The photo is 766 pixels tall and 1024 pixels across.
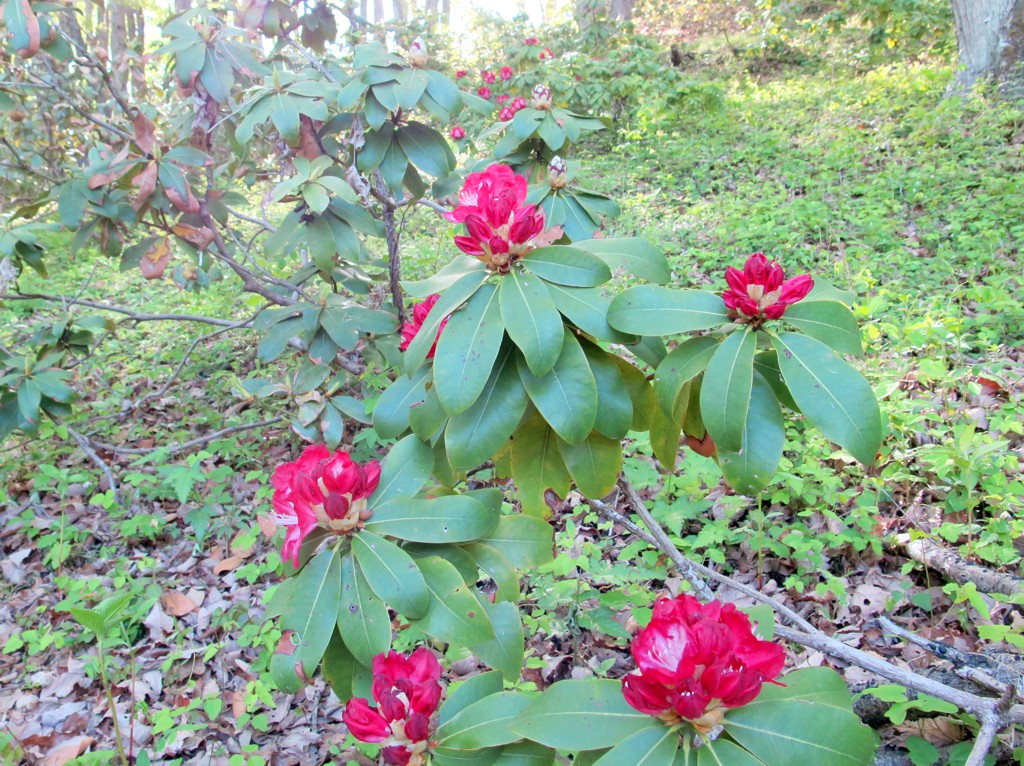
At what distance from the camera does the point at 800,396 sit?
3.18 feet

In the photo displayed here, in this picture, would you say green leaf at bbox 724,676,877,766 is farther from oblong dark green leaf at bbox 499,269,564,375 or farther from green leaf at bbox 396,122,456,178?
green leaf at bbox 396,122,456,178

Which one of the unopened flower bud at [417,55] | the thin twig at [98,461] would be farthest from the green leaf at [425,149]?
the thin twig at [98,461]

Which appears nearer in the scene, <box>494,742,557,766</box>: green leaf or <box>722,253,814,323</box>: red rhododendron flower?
<box>494,742,557,766</box>: green leaf

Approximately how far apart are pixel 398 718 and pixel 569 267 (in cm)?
77

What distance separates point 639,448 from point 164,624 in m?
2.14

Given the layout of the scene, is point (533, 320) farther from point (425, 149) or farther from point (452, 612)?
point (425, 149)

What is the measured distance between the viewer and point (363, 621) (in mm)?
1062

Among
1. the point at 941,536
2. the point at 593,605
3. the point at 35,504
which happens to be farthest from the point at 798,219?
the point at 35,504

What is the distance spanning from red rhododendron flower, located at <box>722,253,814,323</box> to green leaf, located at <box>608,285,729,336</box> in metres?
0.05

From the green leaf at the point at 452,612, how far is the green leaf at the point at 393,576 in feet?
0.09

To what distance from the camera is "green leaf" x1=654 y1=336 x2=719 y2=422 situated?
1054mm

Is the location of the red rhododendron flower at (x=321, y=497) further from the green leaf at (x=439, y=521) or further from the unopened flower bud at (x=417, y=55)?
the unopened flower bud at (x=417, y=55)

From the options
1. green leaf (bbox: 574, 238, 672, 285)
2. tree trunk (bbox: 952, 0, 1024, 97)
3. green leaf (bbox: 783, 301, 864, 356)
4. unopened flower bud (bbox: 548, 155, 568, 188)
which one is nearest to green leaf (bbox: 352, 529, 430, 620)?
green leaf (bbox: 574, 238, 672, 285)

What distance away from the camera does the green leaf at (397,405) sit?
1246 mm
